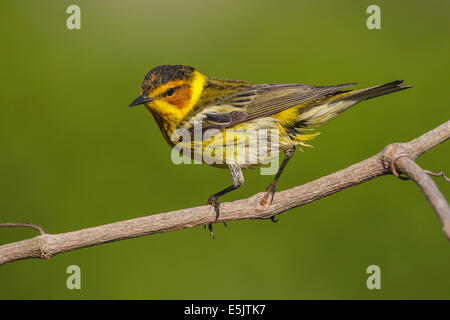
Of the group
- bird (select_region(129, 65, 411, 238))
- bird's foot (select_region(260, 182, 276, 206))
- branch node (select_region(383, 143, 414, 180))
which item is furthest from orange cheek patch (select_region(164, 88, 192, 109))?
branch node (select_region(383, 143, 414, 180))

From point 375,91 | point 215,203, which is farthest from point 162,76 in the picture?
point 375,91

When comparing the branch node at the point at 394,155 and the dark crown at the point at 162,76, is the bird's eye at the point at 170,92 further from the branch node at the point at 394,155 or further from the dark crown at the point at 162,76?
the branch node at the point at 394,155

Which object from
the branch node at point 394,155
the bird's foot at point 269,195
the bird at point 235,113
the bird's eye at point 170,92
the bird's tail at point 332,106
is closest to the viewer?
the branch node at point 394,155

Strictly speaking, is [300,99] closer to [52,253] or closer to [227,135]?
[227,135]

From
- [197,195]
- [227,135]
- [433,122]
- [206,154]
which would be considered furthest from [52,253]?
[433,122]

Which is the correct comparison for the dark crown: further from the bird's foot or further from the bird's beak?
the bird's foot

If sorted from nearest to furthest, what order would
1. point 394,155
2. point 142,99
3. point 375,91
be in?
1. point 394,155
2. point 375,91
3. point 142,99

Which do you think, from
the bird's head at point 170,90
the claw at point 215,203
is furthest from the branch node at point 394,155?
the bird's head at point 170,90

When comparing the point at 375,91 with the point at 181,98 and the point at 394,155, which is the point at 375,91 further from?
the point at 181,98
